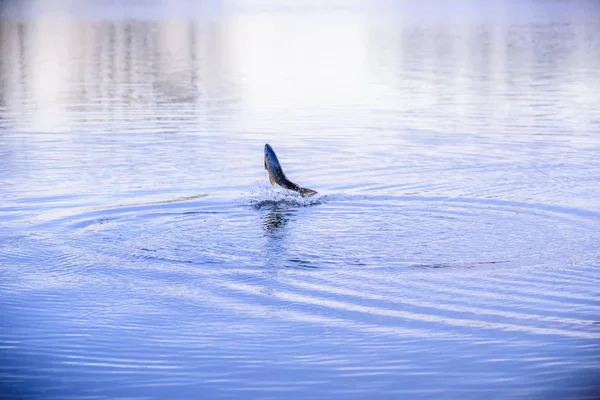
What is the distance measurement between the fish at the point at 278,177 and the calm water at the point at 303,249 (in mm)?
217

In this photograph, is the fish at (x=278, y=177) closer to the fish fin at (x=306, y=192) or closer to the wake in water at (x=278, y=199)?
the fish fin at (x=306, y=192)

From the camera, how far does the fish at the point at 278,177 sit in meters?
16.1

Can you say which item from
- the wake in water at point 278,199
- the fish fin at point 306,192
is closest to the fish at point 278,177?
the fish fin at point 306,192

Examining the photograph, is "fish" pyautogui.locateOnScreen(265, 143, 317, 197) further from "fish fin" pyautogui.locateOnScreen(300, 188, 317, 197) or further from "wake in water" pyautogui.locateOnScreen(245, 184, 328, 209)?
"wake in water" pyautogui.locateOnScreen(245, 184, 328, 209)

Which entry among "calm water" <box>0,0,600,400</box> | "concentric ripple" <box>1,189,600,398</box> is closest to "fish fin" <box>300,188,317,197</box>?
"calm water" <box>0,0,600,400</box>

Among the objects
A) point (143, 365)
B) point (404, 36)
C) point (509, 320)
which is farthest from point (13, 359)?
point (404, 36)

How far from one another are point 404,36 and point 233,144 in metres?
49.2

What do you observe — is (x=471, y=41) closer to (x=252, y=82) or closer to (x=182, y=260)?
(x=252, y=82)

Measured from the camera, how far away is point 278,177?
16.3 meters

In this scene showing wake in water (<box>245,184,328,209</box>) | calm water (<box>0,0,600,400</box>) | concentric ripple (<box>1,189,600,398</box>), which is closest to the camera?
calm water (<box>0,0,600,400</box>)

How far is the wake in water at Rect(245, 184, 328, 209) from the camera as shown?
16.1 meters

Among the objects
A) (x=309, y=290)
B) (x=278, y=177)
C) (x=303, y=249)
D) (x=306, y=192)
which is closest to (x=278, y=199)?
(x=278, y=177)

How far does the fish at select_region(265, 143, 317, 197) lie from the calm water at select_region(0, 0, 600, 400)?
0.22m

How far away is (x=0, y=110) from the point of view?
2920 cm
